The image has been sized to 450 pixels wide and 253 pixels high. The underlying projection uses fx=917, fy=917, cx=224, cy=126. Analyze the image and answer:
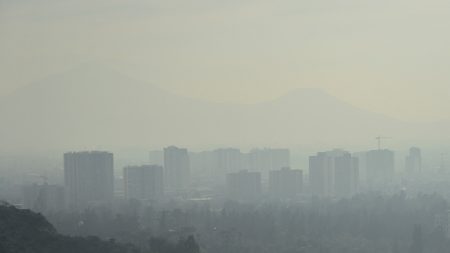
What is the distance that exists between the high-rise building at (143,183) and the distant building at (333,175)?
7.58 m

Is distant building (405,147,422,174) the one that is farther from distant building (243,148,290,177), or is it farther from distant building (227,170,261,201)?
distant building (227,170,261,201)

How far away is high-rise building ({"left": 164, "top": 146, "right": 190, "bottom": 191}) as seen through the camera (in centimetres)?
4819

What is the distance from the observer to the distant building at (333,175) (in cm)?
4347

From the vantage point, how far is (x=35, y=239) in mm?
11883

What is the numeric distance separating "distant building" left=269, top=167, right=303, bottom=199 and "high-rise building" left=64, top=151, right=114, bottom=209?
758 cm

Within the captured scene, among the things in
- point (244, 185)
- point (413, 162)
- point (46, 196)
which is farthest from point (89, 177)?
point (413, 162)

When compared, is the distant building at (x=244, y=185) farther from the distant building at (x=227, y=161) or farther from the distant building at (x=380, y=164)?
the distant building at (x=380, y=164)

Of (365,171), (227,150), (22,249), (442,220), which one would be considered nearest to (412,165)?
(365,171)

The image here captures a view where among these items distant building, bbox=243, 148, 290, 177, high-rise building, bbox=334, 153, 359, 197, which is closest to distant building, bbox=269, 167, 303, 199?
high-rise building, bbox=334, 153, 359, 197

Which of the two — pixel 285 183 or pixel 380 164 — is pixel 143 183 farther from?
pixel 380 164

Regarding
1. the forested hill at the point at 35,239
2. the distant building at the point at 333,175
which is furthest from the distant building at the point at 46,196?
the forested hill at the point at 35,239

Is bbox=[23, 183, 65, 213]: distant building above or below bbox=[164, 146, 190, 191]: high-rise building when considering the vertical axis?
below

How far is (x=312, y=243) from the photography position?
67.1 feet

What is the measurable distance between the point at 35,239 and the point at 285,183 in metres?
30.7
